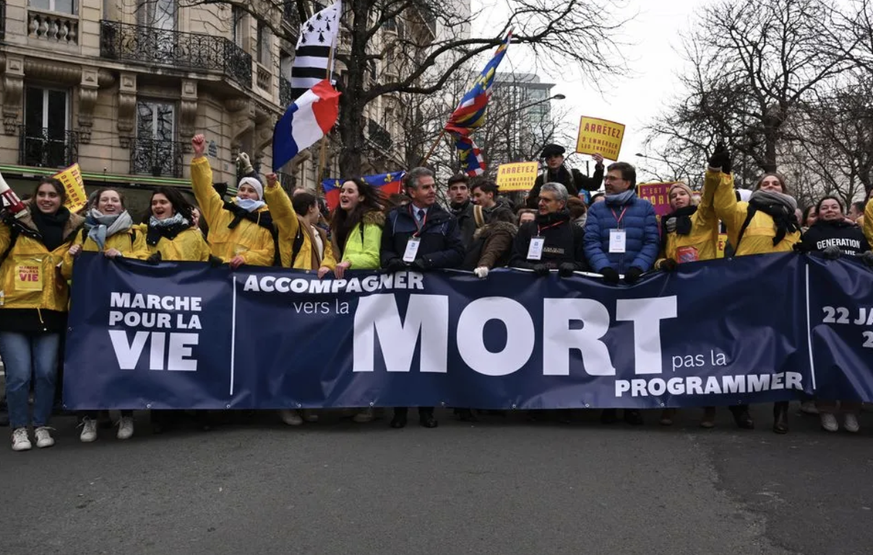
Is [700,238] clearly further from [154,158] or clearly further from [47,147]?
[47,147]

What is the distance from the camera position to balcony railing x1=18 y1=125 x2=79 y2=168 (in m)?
20.5

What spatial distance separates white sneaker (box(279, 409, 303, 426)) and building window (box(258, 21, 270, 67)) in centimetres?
2238

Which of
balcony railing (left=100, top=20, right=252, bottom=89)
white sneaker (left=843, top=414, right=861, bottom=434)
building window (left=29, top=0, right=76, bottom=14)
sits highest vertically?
building window (left=29, top=0, right=76, bottom=14)

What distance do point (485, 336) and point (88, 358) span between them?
298 cm

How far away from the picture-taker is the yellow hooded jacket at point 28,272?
5.72 meters

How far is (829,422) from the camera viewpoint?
6.13 metres

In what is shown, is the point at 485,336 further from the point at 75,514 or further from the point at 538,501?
the point at 75,514

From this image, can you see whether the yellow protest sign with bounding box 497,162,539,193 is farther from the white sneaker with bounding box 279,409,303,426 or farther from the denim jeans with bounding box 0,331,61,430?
the denim jeans with bounding box 0,331,61,430

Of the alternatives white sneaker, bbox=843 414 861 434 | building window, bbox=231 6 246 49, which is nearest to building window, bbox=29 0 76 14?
building window, bbox=231 6 246 49

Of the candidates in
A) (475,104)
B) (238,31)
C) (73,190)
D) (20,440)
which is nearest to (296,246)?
(20,440)

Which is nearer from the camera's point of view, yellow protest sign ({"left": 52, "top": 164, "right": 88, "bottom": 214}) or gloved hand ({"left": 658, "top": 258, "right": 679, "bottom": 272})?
gloved hand ({"left": 658, "top": 258, "right": 679, "bottom": 272})

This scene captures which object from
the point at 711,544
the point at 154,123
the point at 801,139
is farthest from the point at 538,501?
the point at 154,123

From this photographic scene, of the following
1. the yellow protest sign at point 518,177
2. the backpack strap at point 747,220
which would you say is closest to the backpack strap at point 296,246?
A: the backpack strap at point 747,220

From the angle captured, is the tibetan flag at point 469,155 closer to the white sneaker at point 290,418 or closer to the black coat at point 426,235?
the black coat at point 426,235
